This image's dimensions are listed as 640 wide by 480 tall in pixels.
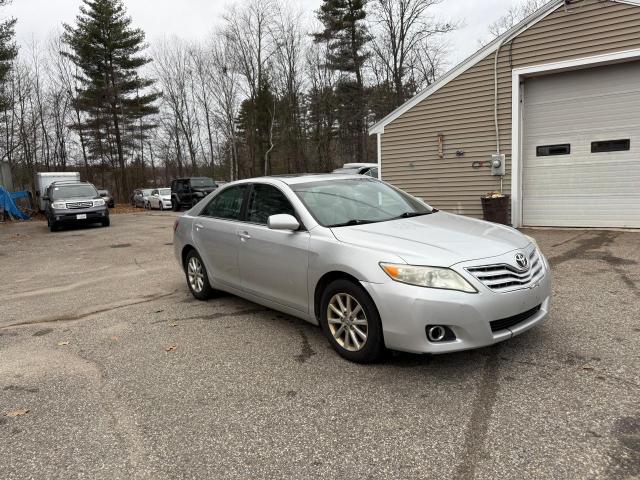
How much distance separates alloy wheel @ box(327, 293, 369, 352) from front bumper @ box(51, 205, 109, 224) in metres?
14.9

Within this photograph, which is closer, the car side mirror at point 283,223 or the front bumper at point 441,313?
the front bumper at point 441,313

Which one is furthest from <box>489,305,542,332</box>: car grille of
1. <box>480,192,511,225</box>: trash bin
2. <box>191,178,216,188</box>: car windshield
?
<box>191,178,216,188</box>: car windshield

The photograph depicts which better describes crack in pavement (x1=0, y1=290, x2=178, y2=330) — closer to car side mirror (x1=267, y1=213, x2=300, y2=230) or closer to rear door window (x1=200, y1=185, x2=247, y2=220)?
rear door window (x1=200, y1=185, x2=247, y2=220)

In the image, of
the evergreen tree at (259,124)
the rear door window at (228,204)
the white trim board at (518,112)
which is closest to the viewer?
the rear door window at (228,204)

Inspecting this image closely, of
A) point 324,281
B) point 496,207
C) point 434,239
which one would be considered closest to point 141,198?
point 496,207

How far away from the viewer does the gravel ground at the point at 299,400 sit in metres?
2.45

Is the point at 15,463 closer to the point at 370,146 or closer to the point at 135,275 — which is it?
the point at 135,275

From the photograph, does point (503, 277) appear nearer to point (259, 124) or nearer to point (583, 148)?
point (583, 148)

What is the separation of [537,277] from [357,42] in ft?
94.5

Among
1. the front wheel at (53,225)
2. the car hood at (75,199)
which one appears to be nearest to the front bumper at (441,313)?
the car hood at (75,199)

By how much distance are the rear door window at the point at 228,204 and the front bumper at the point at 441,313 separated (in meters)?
2.23

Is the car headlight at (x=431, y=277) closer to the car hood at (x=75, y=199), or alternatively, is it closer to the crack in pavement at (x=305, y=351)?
the crack in pavement at (x=305, y=351)

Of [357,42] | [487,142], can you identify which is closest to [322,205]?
[487,142]

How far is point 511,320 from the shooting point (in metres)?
3.29
